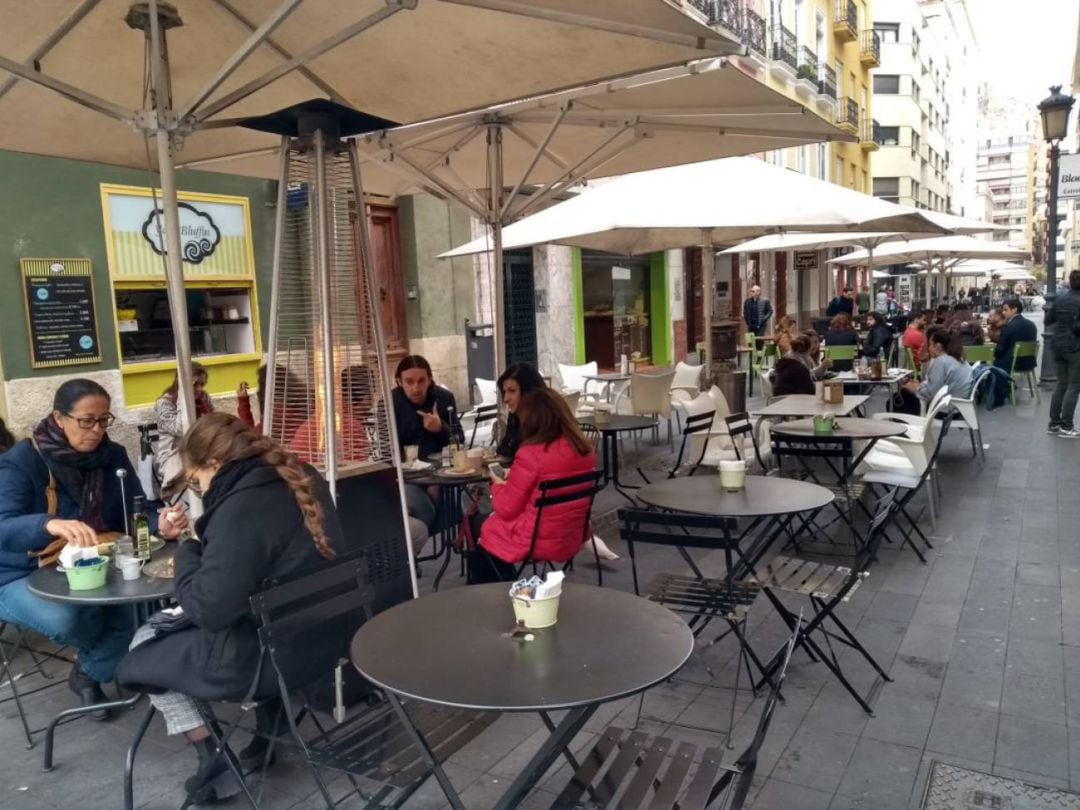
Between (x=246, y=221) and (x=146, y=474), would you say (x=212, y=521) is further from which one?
(x=246, y=221)

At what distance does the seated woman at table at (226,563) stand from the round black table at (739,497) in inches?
69.0

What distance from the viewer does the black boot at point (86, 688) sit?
3662 millimetres

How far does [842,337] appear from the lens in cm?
1142

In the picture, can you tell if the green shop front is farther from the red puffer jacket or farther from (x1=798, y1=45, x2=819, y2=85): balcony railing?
the red puffer jacket

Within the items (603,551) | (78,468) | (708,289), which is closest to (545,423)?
(603,551)

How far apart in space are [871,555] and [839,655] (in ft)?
2.07

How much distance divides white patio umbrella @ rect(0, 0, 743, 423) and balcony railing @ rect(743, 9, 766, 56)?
1902 cm

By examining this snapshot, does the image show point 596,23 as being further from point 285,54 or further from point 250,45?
point 285,54

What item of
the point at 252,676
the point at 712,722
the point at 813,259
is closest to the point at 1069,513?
the point at 712,722

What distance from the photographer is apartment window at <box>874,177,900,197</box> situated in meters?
46.6

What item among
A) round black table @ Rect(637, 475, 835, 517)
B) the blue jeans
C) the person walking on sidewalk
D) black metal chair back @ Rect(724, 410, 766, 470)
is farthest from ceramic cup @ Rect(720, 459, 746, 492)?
the person walking on sidewalk

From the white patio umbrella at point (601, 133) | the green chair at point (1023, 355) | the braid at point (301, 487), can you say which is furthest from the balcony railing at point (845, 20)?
the braid at point (301, 487)

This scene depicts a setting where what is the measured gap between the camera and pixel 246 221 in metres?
9.60

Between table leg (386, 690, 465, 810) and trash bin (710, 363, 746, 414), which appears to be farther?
trash bin (710, 363, 746, 414)
